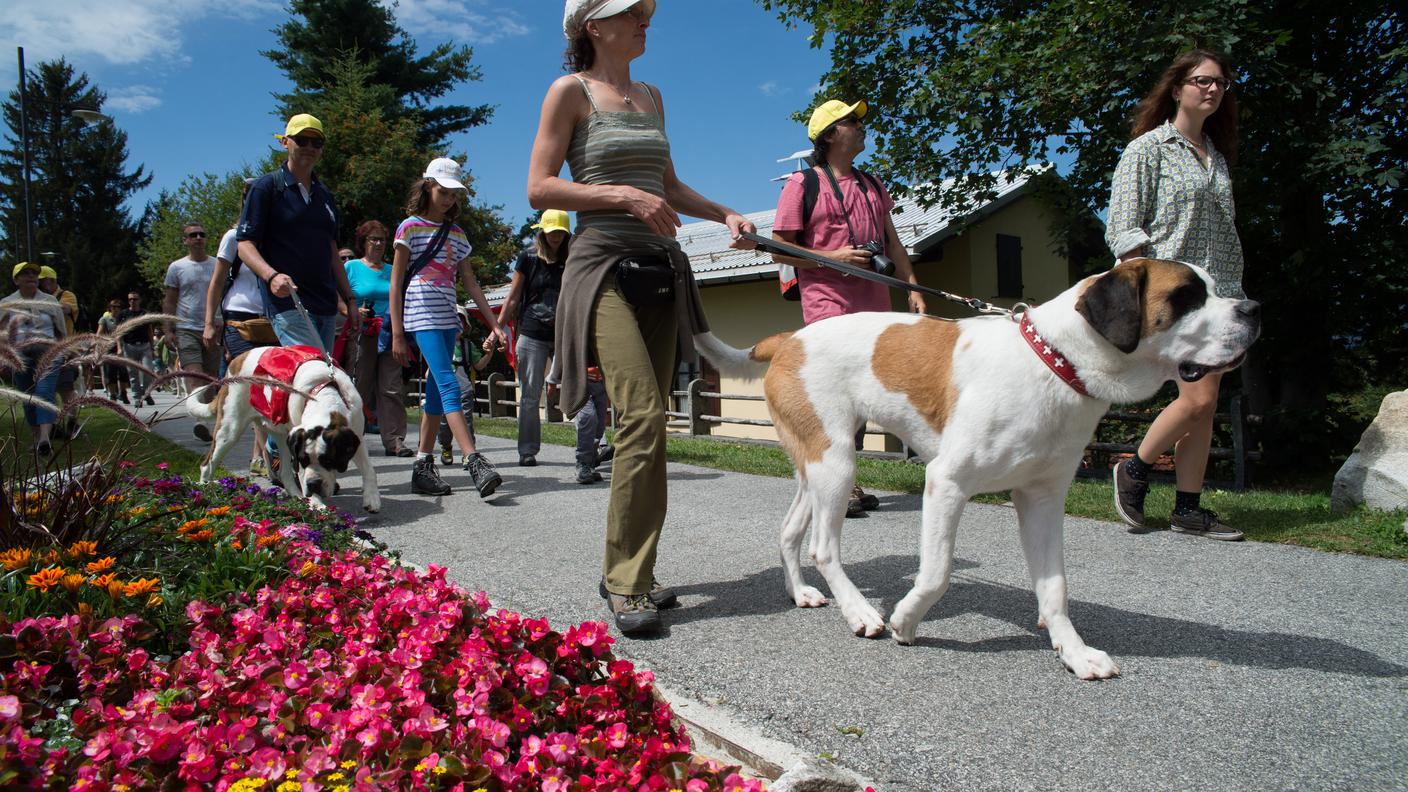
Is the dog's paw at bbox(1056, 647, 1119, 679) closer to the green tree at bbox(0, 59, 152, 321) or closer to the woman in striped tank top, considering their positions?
the woman in striped tank top

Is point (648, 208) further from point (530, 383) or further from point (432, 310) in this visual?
point (530, 383)

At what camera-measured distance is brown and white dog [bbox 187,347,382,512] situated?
551cm

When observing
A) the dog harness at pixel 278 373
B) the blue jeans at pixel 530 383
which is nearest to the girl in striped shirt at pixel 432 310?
the dog harness at pixel 278 373

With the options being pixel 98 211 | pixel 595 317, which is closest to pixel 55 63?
pixel 98 211

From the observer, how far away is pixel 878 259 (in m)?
4.96

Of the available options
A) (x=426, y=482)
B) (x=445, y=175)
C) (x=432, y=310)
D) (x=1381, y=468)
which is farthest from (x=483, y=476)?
(x=1381, y=468)

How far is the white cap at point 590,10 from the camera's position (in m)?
3.46

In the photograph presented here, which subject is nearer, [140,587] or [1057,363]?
[140,587]

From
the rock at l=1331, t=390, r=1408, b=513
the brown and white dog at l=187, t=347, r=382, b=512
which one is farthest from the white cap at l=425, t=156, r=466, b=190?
the rock at l=1331, t=390, r=1408, b=513

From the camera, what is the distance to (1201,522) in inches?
188

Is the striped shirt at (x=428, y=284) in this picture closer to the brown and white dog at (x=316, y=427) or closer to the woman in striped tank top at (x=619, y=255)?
the brown and white dog at (x=316, y=427)

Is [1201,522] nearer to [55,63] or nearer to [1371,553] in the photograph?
[1371,553]

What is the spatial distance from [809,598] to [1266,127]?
10.2m

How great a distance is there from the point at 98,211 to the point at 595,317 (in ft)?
236
